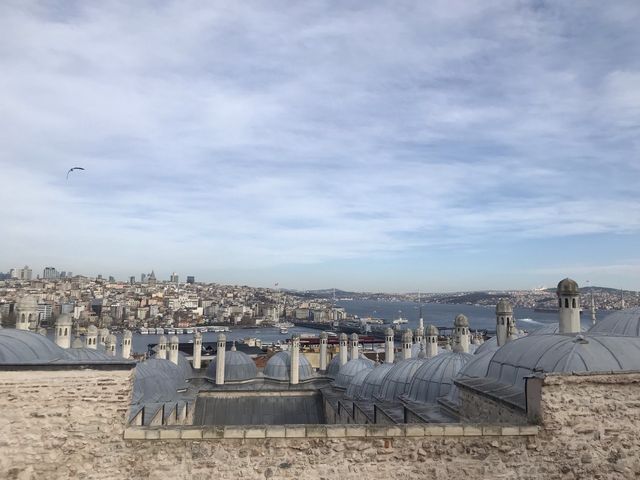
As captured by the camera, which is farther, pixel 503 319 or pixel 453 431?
pixel 503 319

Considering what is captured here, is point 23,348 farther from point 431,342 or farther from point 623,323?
point 431,342

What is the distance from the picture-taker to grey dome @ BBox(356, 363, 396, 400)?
755 inches

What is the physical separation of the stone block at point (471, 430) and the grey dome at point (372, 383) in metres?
12.2

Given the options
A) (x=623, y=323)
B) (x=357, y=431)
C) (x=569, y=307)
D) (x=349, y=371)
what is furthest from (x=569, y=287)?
(x=349, y=371)

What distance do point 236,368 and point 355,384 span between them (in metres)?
9.73

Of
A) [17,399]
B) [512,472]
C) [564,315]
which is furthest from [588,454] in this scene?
[17,399]

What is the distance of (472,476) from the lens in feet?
Result: 22.3

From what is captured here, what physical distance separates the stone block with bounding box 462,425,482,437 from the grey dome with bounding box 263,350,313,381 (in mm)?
21986

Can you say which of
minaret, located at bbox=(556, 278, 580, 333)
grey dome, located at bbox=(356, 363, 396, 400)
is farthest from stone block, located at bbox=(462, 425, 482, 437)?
grey dome, located at bbox=(356, 363, 396, 400)

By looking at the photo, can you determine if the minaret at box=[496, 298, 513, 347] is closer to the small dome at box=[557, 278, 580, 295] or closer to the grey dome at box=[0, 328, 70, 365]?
the small dome at box=[557, 278, 580, 295]

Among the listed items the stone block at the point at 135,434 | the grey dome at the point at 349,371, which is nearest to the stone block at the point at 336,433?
the stone block at the point at 135,434

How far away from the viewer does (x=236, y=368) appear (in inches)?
1138

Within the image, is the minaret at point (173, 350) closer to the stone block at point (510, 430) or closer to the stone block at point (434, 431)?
the stone block at point (434, 431)

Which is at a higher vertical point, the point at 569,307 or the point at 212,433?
the point at 569,307
